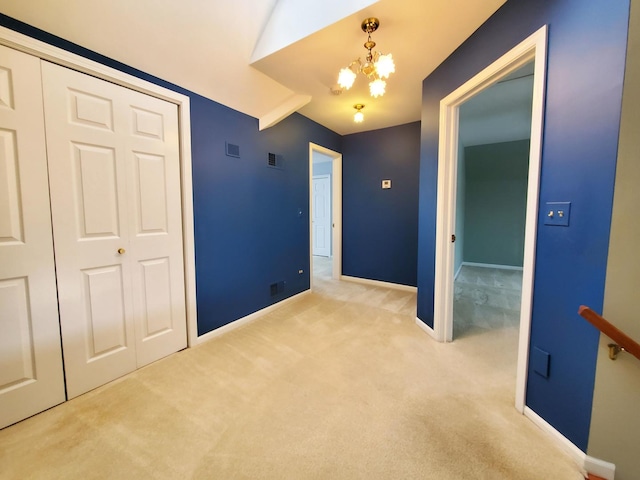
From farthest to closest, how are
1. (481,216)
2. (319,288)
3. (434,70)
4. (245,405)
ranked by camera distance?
(481,216), (319,288), (434,70), (245,405)

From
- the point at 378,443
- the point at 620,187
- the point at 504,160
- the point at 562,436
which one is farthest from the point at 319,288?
the point at 504,160

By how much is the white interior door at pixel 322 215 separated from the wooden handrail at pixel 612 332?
5.59m

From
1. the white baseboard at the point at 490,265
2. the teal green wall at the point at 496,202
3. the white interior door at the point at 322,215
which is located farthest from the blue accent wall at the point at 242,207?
the white baseboard at the point at 490,265

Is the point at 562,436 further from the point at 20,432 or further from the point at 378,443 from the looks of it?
the point at 20,432

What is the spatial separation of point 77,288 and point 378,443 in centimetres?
202

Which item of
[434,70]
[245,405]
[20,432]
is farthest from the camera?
[434,70]

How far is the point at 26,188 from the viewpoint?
1.43 meters

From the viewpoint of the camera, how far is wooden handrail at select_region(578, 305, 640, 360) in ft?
3.19

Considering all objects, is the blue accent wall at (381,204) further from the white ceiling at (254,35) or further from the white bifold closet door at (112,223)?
the white bifold closet door at (112,223)

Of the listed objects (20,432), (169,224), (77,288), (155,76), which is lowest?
(20,432)

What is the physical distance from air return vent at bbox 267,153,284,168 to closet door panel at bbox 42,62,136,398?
1.43 meters

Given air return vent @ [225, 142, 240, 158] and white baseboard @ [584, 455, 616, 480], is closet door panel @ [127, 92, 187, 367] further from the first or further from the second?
white baseboard @ [584, 455, 616, 480]

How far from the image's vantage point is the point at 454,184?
2242mm

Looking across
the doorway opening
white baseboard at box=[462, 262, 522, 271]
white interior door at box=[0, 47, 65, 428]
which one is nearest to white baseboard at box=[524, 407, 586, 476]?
the doorway opening
